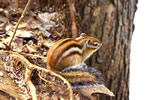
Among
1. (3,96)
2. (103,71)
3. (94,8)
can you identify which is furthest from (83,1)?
(3,96)

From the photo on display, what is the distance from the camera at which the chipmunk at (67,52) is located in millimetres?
1265

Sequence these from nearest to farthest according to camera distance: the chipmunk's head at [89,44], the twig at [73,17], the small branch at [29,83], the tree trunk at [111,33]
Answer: the small branch at [29,83], the chipmunk's head at [89,44], the twig at [73,17], the tree trunk at [111,33]

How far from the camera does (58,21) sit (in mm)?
1724

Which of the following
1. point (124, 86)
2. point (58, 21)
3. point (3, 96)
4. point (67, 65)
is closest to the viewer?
point (3, 96)

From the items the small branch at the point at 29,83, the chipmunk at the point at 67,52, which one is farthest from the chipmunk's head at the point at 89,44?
the small branch at the point at 29,83

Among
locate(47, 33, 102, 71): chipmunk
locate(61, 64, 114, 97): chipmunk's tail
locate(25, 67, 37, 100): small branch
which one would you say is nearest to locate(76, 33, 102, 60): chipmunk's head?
locate(47, 33, 102, 71): chipmunk

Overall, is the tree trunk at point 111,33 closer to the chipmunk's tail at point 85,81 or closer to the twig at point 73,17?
the twig at point 73,17

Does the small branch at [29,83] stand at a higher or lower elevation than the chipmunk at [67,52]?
lower

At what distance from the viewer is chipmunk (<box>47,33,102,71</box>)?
1.26m

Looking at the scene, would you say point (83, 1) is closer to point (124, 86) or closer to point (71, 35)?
point (71, 35)

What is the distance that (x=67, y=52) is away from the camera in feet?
4.44

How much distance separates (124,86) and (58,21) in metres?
0.95

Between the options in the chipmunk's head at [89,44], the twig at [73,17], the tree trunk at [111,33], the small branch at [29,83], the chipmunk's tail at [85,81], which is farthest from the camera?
the tree trunk at [111,33]

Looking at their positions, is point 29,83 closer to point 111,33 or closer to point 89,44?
point 89,44
